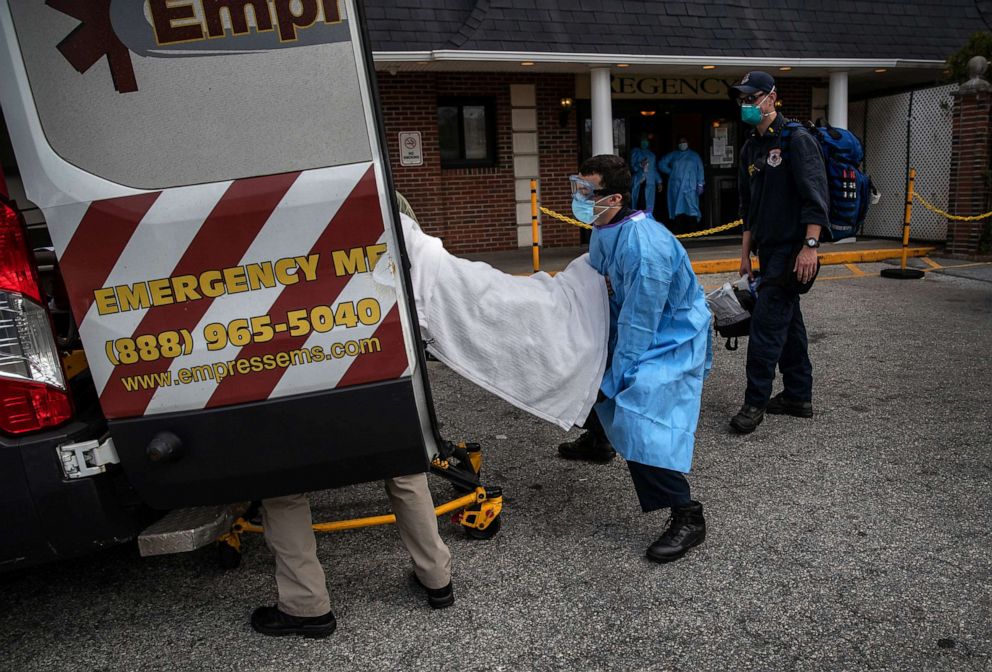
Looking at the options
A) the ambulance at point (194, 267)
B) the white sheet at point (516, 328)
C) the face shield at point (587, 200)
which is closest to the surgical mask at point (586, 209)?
the face shield at point (587, 200)

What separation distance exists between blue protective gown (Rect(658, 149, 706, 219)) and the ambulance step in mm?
11668

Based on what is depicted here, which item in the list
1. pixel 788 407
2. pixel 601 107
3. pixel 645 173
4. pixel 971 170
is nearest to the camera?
pixel 788 407

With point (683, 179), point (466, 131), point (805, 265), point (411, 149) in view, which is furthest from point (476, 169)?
point (805, 265)

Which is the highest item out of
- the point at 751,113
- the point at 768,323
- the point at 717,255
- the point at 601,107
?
the point at 601,107

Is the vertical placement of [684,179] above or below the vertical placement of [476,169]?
below

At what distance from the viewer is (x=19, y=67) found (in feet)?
6.71

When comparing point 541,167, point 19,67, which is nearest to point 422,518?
point 19,67

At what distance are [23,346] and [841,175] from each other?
412cm

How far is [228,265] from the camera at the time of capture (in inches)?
85.2

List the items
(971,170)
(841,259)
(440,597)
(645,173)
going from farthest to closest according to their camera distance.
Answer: (645,173) → (841,259) → (971,170) → (440,597)

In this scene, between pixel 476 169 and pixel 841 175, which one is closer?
pixel 841 175

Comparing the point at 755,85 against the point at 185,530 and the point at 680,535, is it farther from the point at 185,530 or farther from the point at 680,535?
the point at 185,530

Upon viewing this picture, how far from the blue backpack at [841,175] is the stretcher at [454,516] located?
2.56m

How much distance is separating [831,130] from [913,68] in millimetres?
10166
